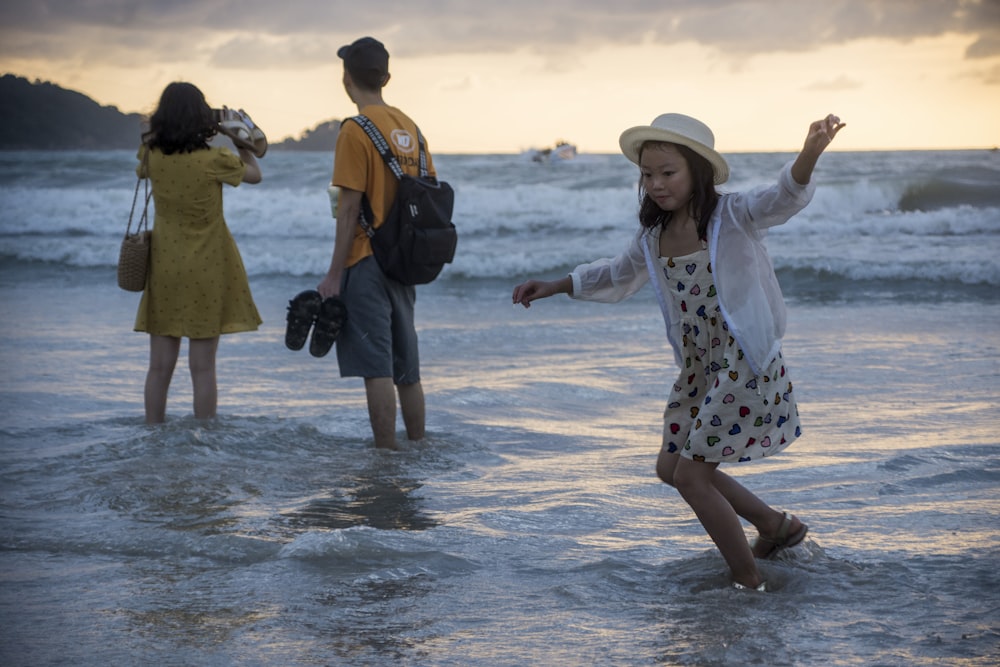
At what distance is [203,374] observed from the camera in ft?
18.0

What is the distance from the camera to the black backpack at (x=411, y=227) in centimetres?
477

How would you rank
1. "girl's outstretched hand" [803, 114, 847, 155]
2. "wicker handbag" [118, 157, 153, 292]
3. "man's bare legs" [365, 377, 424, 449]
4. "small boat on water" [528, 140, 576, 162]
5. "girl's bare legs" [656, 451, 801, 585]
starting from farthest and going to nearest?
1. "small boat on water" [528, 140, 576, 162]
2. "wicker handbag" [118, 157, 153, 292]
3. "man's bare legs" [365, 377, 424, 449]
4. "girl's bare legs" [656, 451, 801, 585]
5. "girl's outstretched hand" [803, 114, 847, 155]

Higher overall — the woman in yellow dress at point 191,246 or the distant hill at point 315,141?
the distant hill at point 315,141

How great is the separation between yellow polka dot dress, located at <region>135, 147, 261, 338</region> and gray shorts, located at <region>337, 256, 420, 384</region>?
68cm

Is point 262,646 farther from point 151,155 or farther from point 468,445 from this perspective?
point 151,155

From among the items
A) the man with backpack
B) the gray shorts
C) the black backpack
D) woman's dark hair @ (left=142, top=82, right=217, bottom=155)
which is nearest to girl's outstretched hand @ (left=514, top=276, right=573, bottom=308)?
the black backpack

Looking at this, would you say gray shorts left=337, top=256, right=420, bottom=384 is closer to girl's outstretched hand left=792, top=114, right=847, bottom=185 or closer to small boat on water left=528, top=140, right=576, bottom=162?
girl's outstretched hand left=792, top=114, right=847, bottom=185

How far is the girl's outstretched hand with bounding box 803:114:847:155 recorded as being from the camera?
282cm

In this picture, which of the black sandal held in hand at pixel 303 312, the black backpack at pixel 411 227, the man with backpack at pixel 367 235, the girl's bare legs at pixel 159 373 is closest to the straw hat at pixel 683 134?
the black backpack at pixel 411 227

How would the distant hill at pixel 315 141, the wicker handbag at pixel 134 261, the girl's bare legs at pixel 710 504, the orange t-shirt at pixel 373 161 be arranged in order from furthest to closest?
the distant hill at pixel 315 141, the wicker handbag at pixel 134 261, the orange t-shirt at pixel 373 161, the girl's bare legs at pixel 710 504

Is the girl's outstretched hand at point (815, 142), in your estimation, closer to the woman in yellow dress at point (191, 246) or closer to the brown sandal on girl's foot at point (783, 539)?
the brown sandal on girl's foot at point (783, 539)

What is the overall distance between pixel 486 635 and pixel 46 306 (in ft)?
31.2

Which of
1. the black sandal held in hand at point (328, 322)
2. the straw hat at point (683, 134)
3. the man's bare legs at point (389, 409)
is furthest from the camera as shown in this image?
the man's bare legs at point (389, 409)

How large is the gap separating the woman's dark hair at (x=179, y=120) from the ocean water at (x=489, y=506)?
4.63 feet
